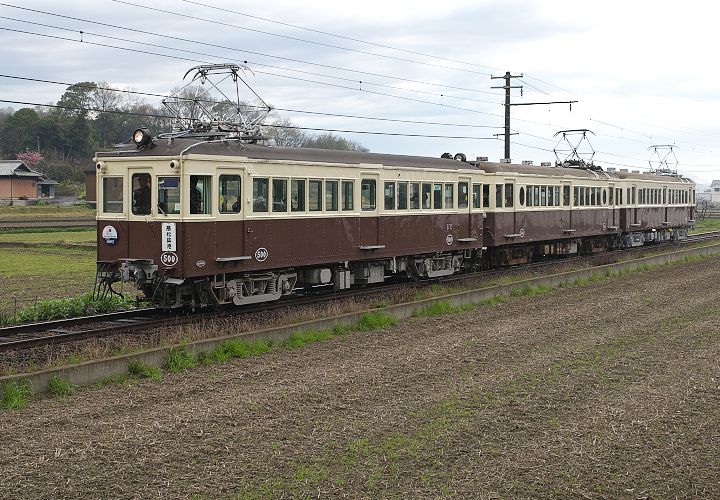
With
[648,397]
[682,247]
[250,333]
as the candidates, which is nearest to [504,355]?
[648,397]

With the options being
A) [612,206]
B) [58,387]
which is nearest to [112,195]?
[58,387]

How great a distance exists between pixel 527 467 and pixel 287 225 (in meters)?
9.34

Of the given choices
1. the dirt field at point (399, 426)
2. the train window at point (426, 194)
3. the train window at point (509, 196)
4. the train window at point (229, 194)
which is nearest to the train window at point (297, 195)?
the train window at point (229, 194)

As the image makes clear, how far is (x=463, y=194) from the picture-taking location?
22.8 metres

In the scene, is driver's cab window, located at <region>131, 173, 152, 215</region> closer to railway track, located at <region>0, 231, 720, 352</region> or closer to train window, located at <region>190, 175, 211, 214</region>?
train window, located at <region>190, 175, 211, 214</region>

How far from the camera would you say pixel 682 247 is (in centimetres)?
3841

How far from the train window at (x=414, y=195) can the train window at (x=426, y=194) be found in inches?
10.2

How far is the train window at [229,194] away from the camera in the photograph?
586 inches

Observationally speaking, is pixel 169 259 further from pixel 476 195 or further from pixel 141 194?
pixel 476 195

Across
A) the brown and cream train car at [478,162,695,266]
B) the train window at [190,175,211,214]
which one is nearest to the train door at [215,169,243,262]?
the train window at [190,175,211,214]

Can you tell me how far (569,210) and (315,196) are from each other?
49.5 ft

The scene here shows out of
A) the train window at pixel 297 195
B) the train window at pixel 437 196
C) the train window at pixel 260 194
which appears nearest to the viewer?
the train window at pixel 260 194

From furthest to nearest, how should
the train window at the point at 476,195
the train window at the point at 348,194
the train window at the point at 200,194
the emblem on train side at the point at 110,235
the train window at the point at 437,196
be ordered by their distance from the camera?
the train window at the point at 476,195
the train window at the point at 437,196
the train window at the point at 348,194
the emblem on train side at the point at 110,235
the train window at the point at 200,194

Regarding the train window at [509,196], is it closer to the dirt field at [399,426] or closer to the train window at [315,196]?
the train window at [315,196]
